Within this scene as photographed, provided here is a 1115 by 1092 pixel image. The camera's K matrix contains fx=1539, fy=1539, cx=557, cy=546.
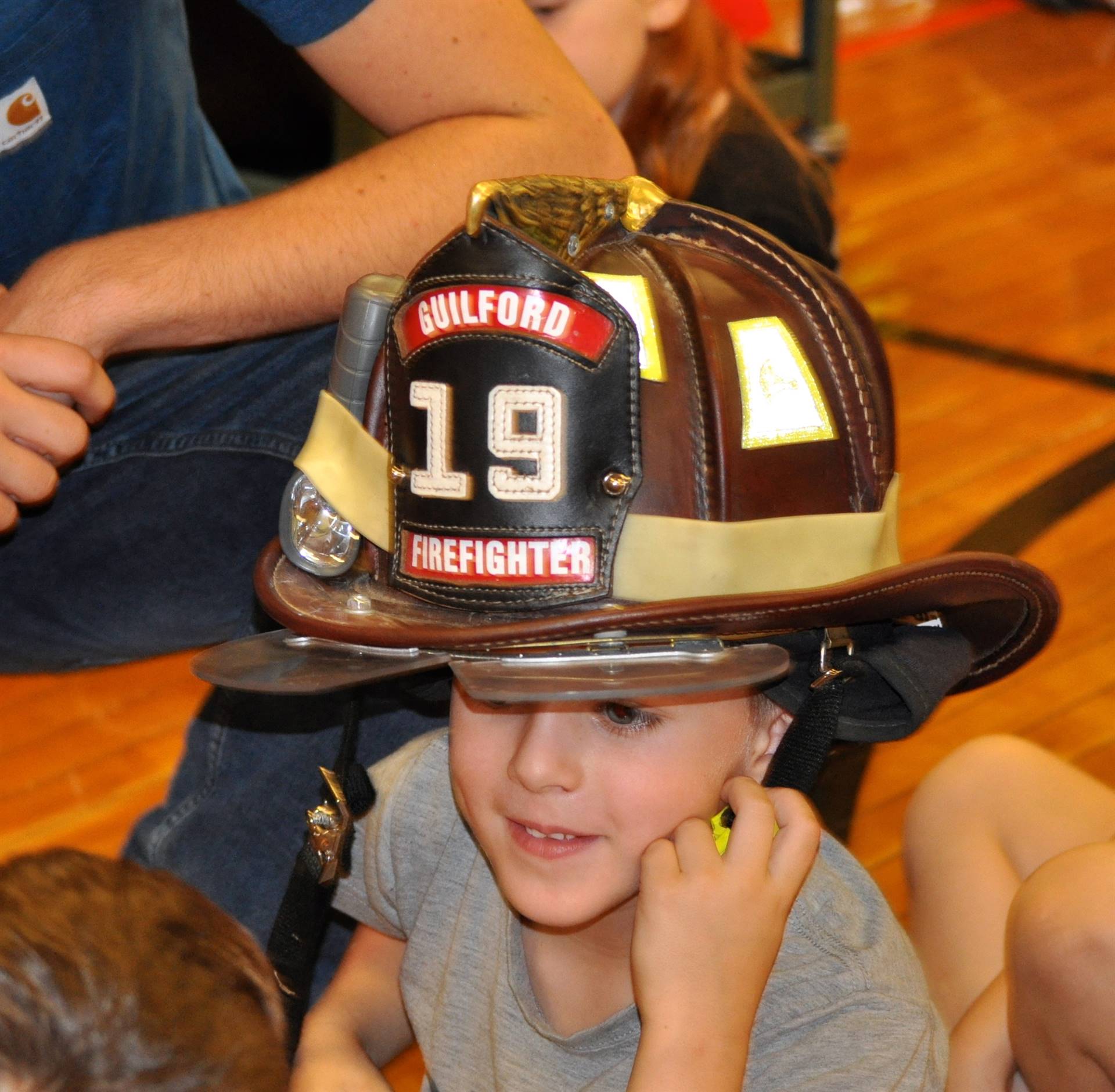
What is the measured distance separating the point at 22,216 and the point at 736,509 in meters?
0.94

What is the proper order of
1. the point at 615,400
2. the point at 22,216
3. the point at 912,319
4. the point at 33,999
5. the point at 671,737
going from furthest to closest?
the point at 912,319 → the point at 22,216 → the point at 671,737 → the point at 615,400 → the point at 33,999

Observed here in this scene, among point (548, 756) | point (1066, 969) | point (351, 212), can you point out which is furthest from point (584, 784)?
point (351, 212)

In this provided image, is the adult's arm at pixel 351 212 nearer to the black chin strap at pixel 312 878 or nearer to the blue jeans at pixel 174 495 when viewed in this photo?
the blue jeans at pixel 174 495

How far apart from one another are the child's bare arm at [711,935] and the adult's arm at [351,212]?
2.05ft

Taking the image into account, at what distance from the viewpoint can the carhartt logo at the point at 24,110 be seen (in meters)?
1.56

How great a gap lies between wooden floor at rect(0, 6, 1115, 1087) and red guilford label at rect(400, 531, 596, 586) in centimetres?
100

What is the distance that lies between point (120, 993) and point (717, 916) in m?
0.45

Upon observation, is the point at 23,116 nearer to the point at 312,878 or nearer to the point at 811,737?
the point at 312,878

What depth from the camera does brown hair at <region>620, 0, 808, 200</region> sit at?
239 centimetres

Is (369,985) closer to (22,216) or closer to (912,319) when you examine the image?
(22,216)

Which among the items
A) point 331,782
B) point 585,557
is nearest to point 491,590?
point 585,557

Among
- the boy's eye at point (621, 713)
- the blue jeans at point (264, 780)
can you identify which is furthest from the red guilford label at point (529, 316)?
the blue jeans at point (264, 780)

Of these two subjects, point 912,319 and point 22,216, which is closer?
point 22,216

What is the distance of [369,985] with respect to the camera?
154 centimetres
